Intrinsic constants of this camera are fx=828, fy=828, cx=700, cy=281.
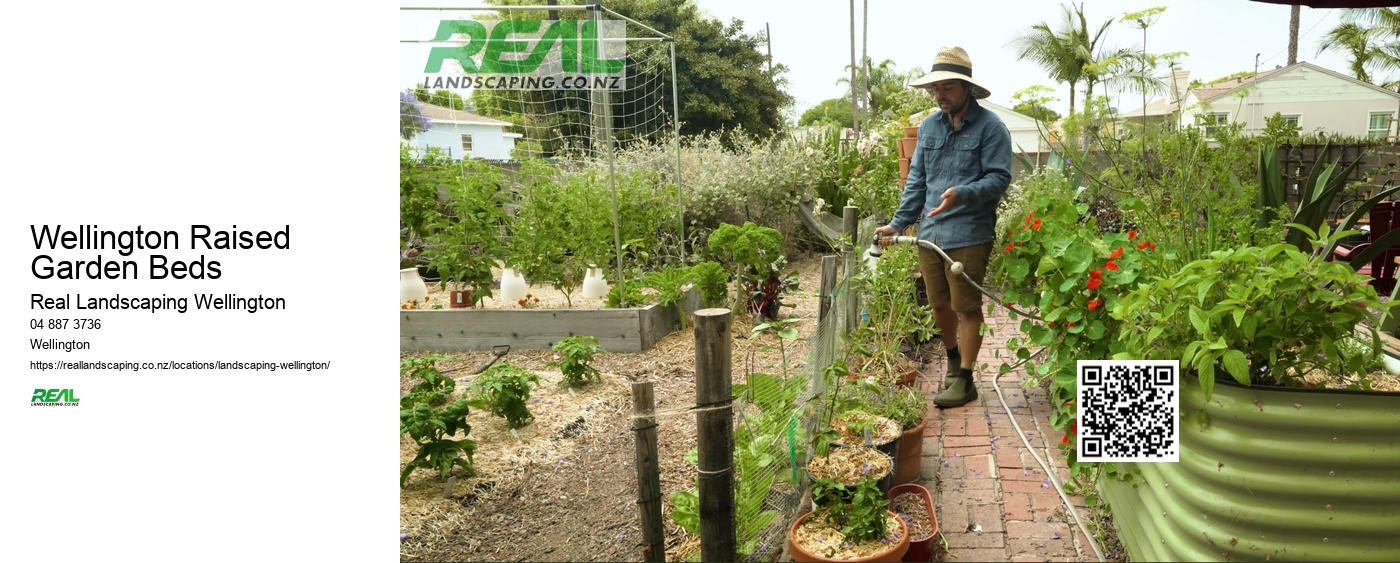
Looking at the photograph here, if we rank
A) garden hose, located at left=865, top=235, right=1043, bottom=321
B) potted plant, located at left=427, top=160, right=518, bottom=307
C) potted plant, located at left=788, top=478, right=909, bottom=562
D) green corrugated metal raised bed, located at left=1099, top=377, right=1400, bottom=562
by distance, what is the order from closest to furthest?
1. green corrugated metal raised bed, located at left=1099, top=377, right=1400, bottom=562
2. potted plant, located at left=788, top=478, right=909, bottom=562
3. garden hose, located at left=865, top=235, right=1043, bottom=321
4. potted plant, located at left=427, top=160, right=518, bottom=307

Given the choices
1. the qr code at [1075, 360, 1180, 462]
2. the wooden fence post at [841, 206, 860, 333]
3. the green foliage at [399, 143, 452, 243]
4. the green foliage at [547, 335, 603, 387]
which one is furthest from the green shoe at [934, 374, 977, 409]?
the green foliage at [399, 143, 452, 243]

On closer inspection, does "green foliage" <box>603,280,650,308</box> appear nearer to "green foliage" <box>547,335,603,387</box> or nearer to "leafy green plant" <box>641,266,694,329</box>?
"leafy green plant" <box>641,266,694,329</box>

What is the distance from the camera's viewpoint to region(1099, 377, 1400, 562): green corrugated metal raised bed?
1.48 metres

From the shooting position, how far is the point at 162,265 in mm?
2129

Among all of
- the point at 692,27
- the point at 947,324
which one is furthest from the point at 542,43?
the point at 692,27

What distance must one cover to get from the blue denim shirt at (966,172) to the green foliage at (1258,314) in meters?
1.63

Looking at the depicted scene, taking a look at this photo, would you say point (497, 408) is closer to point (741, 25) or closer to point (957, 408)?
point (957, 408)

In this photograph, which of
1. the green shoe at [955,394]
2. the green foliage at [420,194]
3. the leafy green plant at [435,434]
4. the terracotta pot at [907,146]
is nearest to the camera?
the leafy green plant at [435,434]

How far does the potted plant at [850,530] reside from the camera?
2.12m

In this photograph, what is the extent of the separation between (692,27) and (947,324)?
70.9ft

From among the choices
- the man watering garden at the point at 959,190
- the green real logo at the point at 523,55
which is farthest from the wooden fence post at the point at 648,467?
the green real logo at the point at 523,55

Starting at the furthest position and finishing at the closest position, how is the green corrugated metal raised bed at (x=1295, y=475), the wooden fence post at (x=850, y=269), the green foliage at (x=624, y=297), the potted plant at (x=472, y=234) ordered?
the potted plant at (x=472, y=234), the green foliage at (x=624, y=297), the wooden fence post at (x=850, y=269), the green corrugated metal raised bed at (x=1295, y=475)

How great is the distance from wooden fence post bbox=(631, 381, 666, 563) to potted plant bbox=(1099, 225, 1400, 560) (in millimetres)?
1114

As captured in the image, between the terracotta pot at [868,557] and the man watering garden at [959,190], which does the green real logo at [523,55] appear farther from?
the terracotta pot at [868,557]
